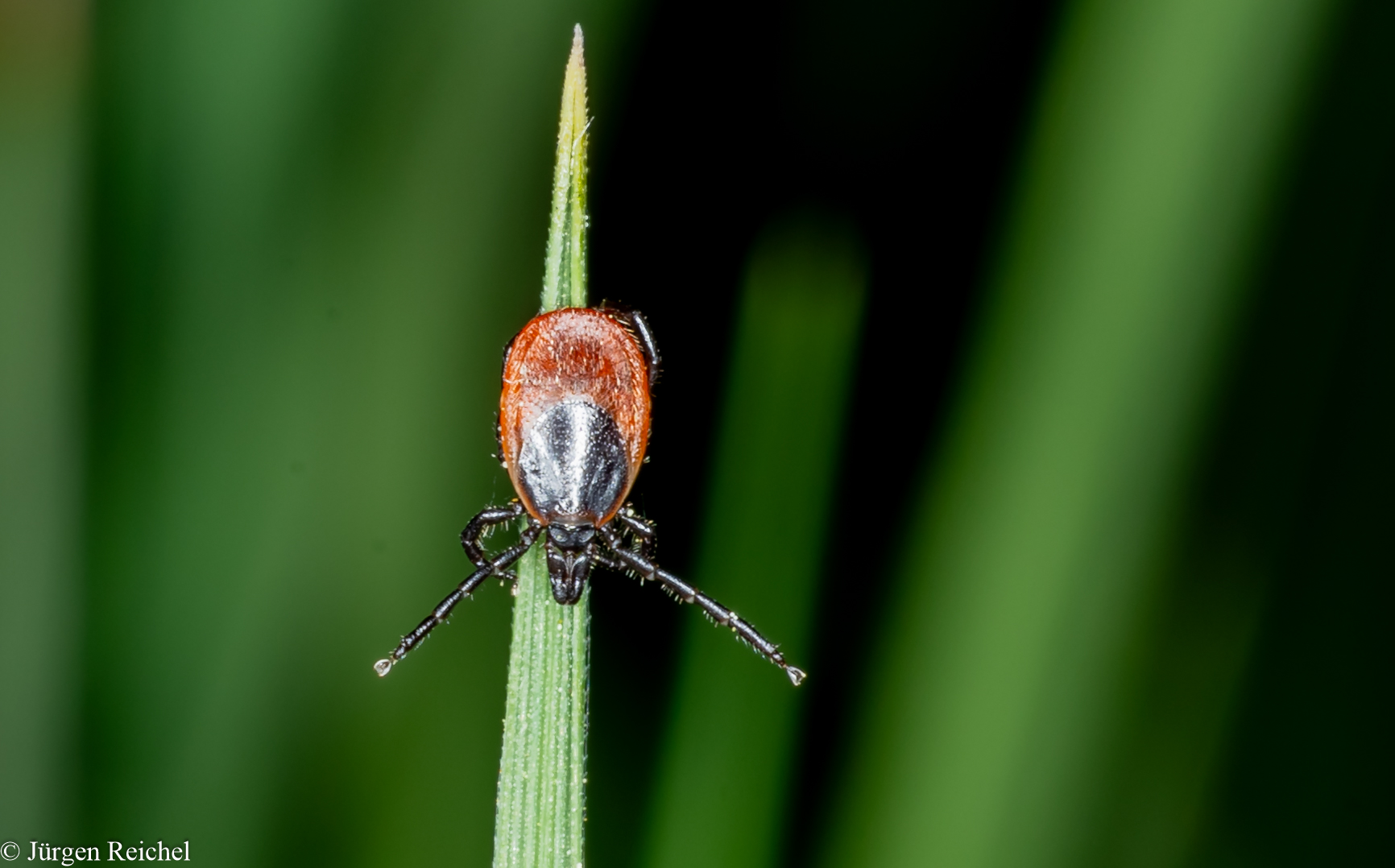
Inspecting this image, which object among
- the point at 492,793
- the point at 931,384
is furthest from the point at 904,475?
the point at 492,793

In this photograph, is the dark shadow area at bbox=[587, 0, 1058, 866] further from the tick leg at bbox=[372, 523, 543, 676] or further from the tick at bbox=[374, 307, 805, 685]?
the tick leg at bbox=[372, 523, 543, 676]

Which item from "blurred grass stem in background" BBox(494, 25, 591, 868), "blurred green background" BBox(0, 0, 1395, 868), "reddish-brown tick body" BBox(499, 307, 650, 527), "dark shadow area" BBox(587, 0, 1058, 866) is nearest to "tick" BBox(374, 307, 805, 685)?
"reddish-brown tick body" BBox(499, 307, 650, 527)

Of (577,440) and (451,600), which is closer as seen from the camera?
(451,600)

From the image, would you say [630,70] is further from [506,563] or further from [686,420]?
[506,563]

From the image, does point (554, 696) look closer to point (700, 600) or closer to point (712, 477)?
point (700, 600)

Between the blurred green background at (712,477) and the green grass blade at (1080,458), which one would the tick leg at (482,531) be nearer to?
the blurred green background at (712,477)

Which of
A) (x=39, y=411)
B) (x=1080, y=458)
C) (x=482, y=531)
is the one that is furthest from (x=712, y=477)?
(x=39, y=411)
